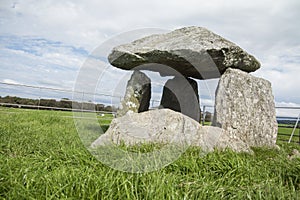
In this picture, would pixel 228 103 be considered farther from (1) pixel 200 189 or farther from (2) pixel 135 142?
(1) pixel 200 189

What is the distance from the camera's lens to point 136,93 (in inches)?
293

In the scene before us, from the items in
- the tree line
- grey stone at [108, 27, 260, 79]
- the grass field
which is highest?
grey stone at [108, 27, 260, 79]

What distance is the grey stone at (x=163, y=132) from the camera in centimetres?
439

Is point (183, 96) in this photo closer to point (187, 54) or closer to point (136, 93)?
point (136, 93)

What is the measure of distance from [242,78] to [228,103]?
0.80 meters

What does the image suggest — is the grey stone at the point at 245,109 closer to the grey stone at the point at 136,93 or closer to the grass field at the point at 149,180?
the grey stone at the point at 136,93

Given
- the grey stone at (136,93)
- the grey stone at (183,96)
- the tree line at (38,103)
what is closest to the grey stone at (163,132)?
the grey stone at (136,93)

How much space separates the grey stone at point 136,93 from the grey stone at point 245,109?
2.16 metres

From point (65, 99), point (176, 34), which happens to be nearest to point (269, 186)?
point (176, 34)

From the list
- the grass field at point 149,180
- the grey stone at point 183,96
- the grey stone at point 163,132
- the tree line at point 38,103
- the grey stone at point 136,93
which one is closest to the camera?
the grass field at point 149,180

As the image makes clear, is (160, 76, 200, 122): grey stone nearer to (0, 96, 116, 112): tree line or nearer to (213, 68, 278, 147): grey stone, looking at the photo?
(213, 68, 278, 147): grey stone

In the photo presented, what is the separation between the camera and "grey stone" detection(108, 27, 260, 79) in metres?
6.07

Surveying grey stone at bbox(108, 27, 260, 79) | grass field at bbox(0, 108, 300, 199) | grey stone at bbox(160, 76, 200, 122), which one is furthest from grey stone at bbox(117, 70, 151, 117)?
grass field at bbox(0, 108, 300, 199)

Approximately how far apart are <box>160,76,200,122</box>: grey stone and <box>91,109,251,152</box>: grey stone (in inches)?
125
